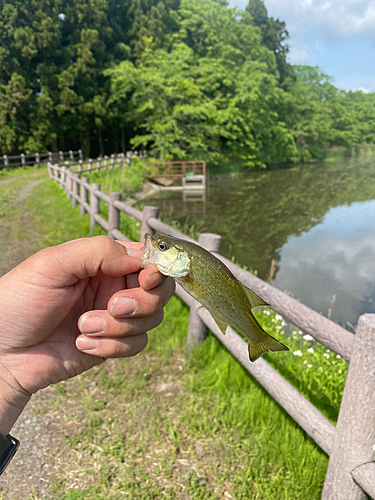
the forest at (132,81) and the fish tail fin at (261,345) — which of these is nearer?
the fish tail fin at (261,345)

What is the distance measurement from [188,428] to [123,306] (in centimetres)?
230

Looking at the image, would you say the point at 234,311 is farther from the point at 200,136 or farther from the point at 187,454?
the point at 200,136

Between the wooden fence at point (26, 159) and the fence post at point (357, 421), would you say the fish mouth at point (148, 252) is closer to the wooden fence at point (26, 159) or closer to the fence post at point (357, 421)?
the fence post at point (357, 421)

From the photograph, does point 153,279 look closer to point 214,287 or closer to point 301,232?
point 214,287

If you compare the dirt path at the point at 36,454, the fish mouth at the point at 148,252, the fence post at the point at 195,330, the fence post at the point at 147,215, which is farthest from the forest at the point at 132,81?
the fish mouth at the point at 148,252

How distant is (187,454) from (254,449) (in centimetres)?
53

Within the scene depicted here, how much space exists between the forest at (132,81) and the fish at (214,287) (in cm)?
2577

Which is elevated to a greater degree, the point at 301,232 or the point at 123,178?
the point at 123,178

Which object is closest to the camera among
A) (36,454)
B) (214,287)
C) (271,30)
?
(214,287)

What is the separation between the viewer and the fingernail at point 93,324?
1245 mm

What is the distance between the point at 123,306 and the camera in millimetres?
1181

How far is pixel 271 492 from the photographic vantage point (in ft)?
8.18

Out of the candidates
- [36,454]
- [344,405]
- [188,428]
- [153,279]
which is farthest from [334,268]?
[153,279]

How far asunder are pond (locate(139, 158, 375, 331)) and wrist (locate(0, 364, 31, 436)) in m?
4.05
